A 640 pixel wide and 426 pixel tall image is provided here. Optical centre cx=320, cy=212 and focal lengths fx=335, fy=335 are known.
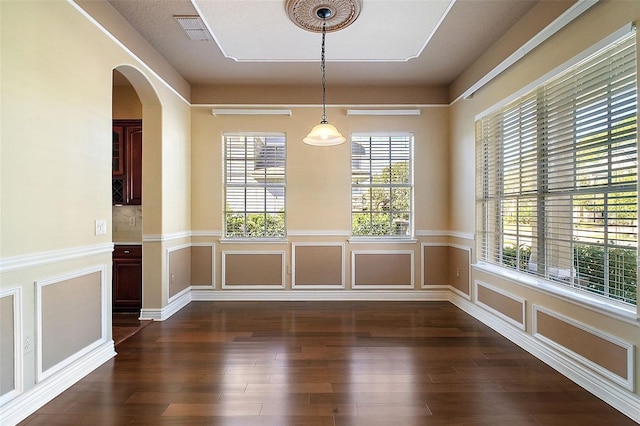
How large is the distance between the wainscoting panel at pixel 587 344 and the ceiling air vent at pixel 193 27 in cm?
404

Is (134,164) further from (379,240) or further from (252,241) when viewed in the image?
(379,240)

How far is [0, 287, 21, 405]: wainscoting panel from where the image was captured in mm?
1957

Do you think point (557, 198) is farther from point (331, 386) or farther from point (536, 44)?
point (331, 386)

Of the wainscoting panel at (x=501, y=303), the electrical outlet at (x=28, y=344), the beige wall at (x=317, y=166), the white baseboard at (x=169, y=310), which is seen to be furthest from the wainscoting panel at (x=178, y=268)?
the wainscoting panel at (x=501, y=303)

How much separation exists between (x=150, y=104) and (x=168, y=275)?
79.8 inches

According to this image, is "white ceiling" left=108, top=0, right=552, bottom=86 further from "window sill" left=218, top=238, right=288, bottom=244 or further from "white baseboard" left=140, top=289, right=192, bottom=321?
"white baseboard" left=140, top=289, right=192, bottom=321

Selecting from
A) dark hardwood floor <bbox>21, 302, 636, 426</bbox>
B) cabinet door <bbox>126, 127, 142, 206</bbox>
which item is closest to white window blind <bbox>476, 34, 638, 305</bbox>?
dark hardwood floor <bbox>21, 302, 636, 426</bbox>

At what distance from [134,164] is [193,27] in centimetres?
188

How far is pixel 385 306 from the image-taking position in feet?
14.9

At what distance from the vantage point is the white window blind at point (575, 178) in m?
2.19

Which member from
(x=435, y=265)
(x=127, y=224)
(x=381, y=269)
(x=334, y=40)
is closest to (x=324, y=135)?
(x=334, y=40)

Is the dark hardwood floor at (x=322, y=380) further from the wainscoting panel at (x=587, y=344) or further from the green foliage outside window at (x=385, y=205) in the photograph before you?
the green foliage outside window at (x=385, y=205)

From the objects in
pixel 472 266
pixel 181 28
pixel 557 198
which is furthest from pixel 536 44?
pixel 181 28

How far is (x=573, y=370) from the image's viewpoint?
2.54 meters
